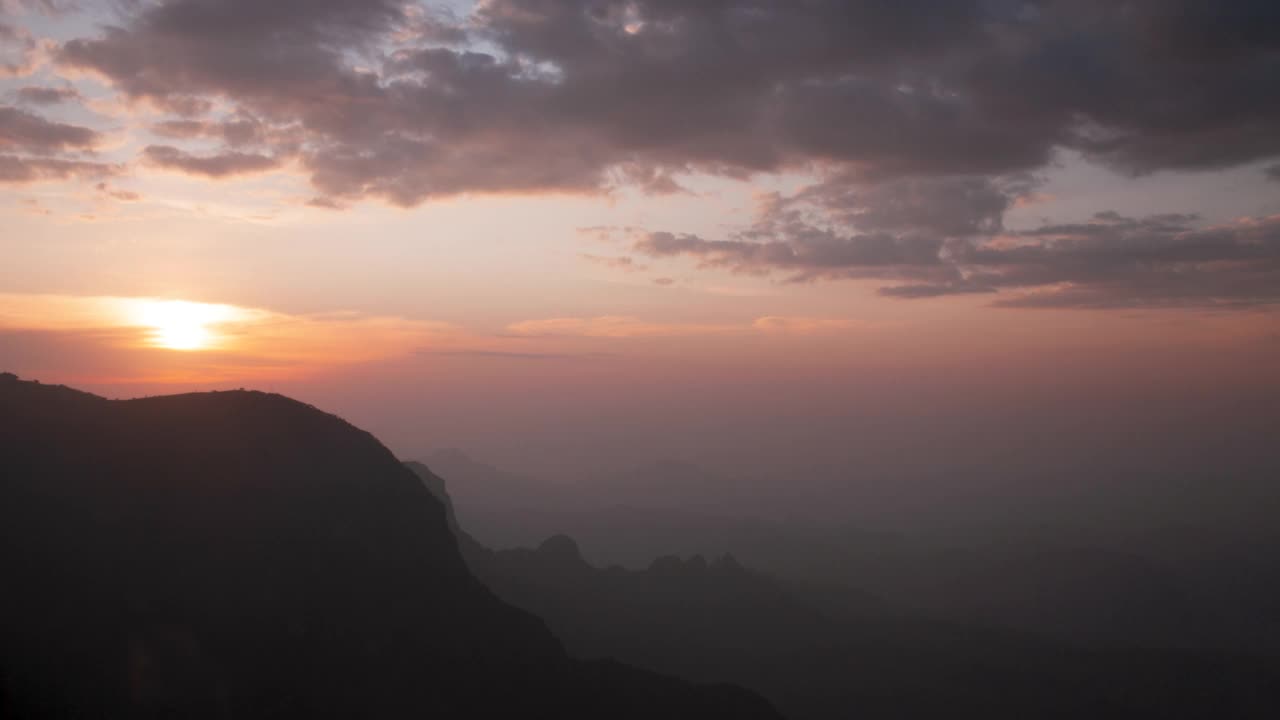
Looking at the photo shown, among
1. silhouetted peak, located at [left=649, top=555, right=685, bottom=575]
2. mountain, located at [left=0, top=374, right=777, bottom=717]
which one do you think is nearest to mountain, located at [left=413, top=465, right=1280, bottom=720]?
silhouetted peak, located at [left=649, top=555, right=685, bottom=575]

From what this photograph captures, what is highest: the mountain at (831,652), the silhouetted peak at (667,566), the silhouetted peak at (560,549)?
the silhouetted peak at (560,549)

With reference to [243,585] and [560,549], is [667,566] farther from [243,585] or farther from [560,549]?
[243,585]

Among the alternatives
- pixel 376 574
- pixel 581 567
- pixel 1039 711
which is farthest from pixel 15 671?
pixel 1039 711

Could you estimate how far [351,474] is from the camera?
7062cm

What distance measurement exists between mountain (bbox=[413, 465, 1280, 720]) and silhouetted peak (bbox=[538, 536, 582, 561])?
26 centimetres

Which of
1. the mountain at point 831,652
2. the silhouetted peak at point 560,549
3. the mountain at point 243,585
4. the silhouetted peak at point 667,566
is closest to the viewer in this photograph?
the mountain at point 243,585

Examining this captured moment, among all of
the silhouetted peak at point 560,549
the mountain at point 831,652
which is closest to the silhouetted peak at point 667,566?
the mountain at point 831,652

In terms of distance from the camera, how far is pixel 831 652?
5251 inches

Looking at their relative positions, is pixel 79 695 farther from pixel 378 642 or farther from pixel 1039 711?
pixel 1039 711

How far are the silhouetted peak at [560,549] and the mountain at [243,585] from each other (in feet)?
167

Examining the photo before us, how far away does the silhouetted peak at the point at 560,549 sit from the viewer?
126 m

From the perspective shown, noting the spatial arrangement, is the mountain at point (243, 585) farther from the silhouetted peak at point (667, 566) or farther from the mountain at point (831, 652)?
the silhouetted peak at point (667, 566)

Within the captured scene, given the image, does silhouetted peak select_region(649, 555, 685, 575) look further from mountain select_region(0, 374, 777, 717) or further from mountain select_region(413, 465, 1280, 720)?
mountain select_region(0, 374, 777, 717)

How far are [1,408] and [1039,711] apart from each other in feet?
518
